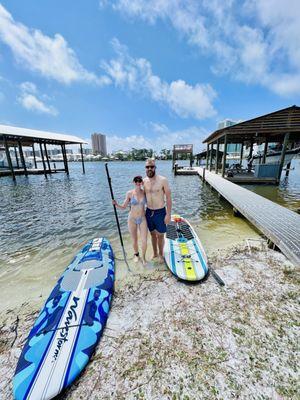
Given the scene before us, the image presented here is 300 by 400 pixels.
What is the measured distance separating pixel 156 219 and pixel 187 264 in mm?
1126

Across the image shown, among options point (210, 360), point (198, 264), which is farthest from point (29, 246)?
point (210, 360)

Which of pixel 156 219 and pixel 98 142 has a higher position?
pixel 98 142

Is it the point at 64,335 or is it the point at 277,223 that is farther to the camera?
the point at 277,223

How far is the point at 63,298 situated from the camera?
108 inches

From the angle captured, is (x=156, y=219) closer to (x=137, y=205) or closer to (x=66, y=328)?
(x=137, y=205)

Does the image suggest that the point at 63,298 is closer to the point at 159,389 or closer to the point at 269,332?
the point at 159,389

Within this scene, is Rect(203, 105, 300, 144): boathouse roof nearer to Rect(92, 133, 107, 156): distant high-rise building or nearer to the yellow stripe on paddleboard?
the yellow stripe on paddleboard

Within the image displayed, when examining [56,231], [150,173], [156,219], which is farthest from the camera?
[56,231]

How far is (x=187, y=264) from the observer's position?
360 cm

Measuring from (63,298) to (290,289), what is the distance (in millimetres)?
3709

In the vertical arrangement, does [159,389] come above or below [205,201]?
above

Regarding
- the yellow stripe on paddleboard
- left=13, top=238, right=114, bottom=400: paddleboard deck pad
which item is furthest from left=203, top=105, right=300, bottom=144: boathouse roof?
left=13, top=238, right=114, bottom=400: paddleboard deck pad

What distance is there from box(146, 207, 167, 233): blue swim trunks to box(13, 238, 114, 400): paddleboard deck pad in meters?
1.34

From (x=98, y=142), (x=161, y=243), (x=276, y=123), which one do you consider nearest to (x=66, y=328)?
(x=161, y=243)
